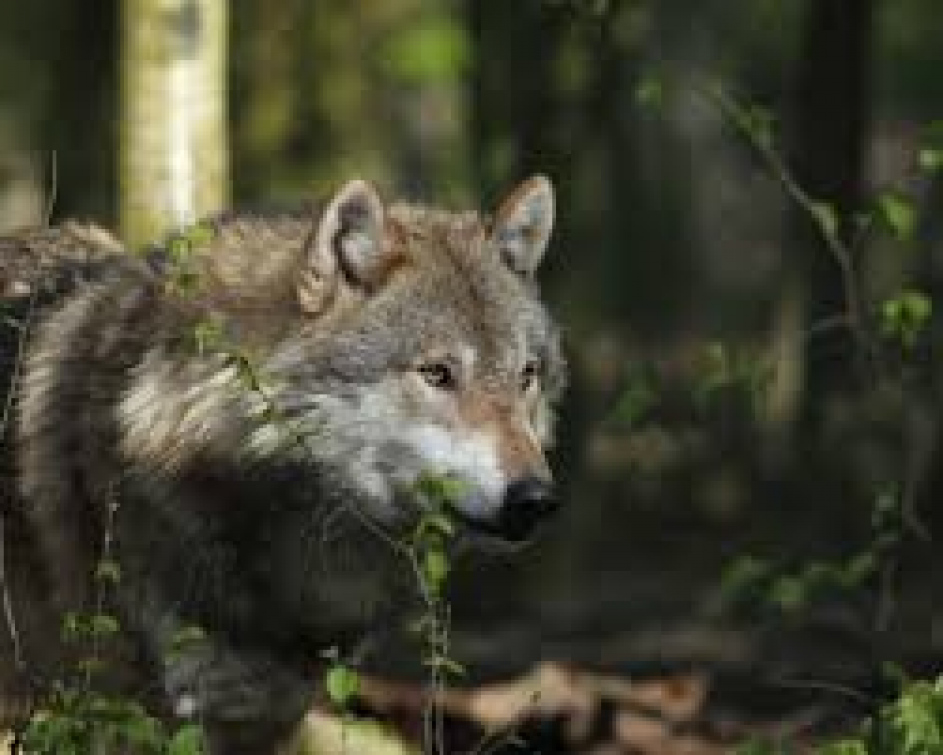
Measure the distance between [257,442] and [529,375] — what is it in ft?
2.75

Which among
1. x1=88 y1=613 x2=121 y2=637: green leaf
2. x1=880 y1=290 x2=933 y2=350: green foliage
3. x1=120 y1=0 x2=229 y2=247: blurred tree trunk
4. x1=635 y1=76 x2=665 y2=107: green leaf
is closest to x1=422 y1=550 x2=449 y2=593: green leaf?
x1=88 y1=613 x2=121 y2=637: green leaf

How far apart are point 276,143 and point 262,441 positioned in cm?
991

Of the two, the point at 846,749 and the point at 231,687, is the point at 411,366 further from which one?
the point at 846,749

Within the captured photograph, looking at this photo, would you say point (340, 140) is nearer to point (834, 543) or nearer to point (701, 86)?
point (834, 543)

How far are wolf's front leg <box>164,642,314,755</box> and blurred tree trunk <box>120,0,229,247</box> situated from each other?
7.34 feet

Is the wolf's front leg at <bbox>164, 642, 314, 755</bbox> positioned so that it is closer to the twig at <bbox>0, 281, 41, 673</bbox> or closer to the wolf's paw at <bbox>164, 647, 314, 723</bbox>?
the wolf's paw at <bbox>164, 647, 314, 723</bbox>

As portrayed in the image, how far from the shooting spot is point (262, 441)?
7.17 meters

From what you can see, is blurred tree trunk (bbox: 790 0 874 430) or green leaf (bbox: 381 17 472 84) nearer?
blurred tree trunk (bbox: 790 0 874 430)

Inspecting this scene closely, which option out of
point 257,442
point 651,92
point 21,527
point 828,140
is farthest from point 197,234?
point 828,140

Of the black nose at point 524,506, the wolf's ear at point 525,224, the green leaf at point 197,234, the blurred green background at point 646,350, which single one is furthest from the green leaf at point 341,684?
the blurred green background at point 646,350

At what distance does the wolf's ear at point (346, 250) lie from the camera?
7.24 meters

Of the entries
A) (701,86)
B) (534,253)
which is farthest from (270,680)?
(701,86)

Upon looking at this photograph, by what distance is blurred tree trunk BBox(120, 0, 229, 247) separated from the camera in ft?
29.9

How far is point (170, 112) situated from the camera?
9195 mm
